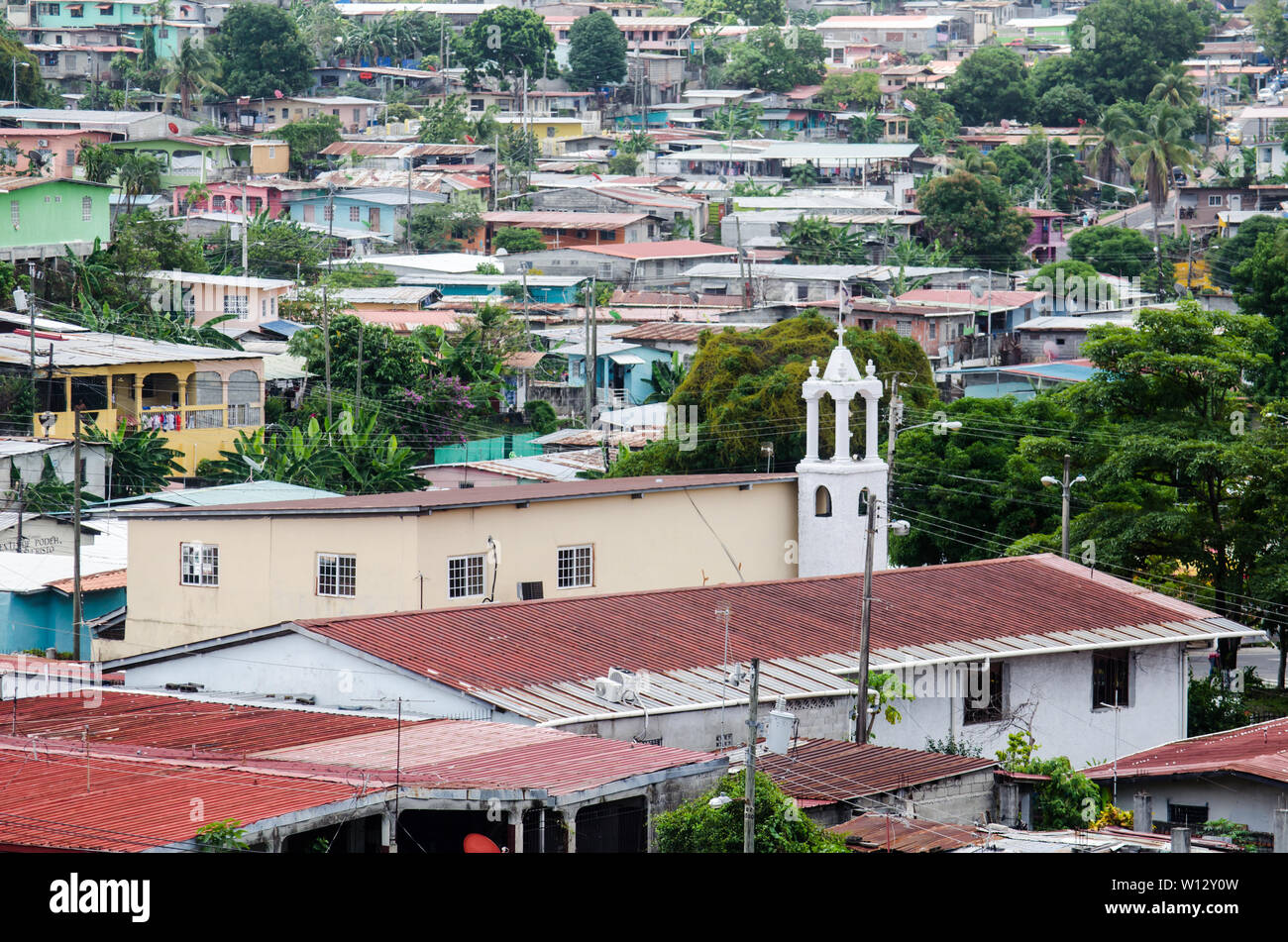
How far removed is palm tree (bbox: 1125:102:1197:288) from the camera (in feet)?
318

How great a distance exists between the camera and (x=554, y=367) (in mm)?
59031

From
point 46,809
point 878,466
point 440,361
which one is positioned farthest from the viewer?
point 440,361

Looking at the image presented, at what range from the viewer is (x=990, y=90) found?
117 metres

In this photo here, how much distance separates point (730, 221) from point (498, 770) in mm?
67767

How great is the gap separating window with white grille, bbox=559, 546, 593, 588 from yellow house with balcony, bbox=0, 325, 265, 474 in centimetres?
1844

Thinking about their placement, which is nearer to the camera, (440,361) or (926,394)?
(926,394)

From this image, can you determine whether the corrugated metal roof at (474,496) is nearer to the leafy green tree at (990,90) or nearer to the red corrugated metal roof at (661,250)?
the red corrugated metal roof at (661,250)

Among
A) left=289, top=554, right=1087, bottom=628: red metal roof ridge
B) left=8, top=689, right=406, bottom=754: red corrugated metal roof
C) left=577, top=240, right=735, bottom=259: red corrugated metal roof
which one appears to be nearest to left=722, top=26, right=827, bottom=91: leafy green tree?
left=577, top=240, right=735, bottom=259: red corrugated metal roof

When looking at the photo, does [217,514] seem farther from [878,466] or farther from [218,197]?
[218,197]

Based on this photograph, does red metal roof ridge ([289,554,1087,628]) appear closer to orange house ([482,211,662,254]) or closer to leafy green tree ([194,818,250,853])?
leafy green tree ([194,818,250,853])

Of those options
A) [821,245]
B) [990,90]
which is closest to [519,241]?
[821,245]

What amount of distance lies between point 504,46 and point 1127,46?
104 ft

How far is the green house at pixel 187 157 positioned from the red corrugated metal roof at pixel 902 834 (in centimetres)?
6821

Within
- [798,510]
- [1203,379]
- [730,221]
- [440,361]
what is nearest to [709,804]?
[798,510]
